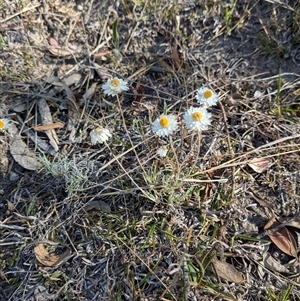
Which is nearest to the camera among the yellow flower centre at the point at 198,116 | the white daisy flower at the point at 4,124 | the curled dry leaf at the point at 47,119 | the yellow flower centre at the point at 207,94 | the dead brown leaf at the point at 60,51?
the yellow flower centre at the point at 198,116

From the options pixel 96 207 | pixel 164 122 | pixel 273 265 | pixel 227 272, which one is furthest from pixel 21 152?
pixel 273 265

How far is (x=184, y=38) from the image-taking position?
2.01 metres

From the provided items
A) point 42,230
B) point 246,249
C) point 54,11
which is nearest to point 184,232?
point 246,249

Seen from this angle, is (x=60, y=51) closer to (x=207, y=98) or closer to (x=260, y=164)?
(x=207, y=98)

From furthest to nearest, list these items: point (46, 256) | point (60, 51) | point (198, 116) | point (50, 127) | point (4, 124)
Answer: point (60, 51) → point (50, 127) → point (4, 124) → point (46, 256) → point (198, 116)

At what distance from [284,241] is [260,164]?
0.30 meters

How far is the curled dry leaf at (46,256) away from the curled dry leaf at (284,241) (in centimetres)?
75

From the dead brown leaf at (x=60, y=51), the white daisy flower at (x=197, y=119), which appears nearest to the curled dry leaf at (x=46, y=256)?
the white daisy flower at (x=197, y=119)

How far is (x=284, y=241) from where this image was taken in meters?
1.55

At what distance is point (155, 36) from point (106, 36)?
23 cm

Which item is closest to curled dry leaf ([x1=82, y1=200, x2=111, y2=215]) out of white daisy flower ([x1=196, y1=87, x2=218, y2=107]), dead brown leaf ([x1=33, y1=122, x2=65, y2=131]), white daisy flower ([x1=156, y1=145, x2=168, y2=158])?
white daisy flower ([x1=156, y1=145, x2=168, y2=158])

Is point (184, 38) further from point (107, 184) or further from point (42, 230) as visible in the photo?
point (42, 230)

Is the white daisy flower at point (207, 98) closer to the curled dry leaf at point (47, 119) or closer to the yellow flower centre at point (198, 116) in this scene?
the yellow flower centre at point (198, 116)

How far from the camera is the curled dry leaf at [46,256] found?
153 cm
